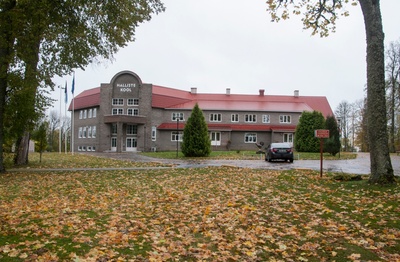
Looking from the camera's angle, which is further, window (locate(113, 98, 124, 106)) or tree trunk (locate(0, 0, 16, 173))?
window (locate(113, 98, 124, 106))

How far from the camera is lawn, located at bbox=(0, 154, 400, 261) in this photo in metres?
5.35

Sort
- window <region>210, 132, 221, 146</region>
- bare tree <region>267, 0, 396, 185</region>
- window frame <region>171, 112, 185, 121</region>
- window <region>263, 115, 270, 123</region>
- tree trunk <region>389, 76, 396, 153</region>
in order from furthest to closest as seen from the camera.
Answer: window <region>263, 115, 270, 123</region>, window frame <region>171, 112, 185, 121</region>, window <region>210, 132, 221, 146</region>, tree trunk <region>389, 76, 396, 153</region>, bare tree <region>267, 0, 396, 185</region>

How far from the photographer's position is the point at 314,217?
7.62 m

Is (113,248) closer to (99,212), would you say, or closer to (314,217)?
(99,212)

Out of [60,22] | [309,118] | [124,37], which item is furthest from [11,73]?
[309,118]

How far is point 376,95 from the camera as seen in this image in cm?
1150

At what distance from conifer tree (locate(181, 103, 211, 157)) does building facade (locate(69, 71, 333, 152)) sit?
15.3 meters

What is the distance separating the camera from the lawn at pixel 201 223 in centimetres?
535

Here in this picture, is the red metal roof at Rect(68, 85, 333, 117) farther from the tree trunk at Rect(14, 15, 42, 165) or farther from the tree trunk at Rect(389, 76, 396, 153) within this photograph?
the tree trunk at Rect(14, 15, 42, 165)

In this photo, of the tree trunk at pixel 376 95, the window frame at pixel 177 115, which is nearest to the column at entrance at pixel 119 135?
the window frame at pixel 177 115

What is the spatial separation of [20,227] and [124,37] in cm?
1269

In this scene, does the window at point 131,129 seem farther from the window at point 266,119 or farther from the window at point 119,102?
the window at point 266,119

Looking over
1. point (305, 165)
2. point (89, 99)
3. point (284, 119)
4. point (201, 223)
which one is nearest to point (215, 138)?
point (284, 119)

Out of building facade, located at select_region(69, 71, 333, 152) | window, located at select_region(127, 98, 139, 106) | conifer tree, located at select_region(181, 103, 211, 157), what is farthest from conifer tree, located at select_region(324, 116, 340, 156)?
window, located at select_region(127, 98, 139, 106)
